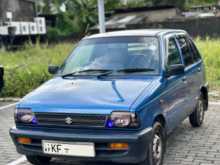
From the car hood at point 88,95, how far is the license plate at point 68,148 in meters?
0.37

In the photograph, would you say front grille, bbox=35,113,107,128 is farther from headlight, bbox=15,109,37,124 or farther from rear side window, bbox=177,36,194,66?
rear side window, bbox=177,36,194,66

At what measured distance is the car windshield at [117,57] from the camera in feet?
18.8

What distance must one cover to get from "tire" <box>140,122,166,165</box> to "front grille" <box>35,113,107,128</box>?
25.0 inches

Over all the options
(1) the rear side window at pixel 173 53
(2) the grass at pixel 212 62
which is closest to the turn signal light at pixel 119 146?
(1) the rear side window at pixel 173 53

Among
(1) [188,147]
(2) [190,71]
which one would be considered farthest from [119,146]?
(2) [190,71]

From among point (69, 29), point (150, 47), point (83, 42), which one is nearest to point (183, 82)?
point (150, 47)

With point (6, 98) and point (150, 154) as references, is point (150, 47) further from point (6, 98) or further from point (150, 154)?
point (6, 98)

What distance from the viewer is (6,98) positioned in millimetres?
11133

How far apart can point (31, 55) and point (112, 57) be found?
39.8 ft

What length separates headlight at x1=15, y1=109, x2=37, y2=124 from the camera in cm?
502

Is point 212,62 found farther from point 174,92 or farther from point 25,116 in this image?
point 25,116

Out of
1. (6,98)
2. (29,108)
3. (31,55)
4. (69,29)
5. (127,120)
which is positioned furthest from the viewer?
(69,29)

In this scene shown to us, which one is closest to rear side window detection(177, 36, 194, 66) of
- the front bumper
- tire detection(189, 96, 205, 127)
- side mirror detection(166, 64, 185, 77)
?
tire detection(189, 96, 205, 127)

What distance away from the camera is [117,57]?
5879 millimetres
